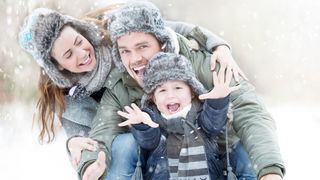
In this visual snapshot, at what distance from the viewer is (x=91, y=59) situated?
1.24 m

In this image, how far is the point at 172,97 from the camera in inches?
45.7

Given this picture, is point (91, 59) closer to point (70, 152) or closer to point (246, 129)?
point (70, 152)

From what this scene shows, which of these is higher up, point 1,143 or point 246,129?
point 246,129

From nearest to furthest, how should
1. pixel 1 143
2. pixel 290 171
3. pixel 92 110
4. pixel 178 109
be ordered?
pixel 178 109 → pixel 92 110 → pixel 290 171 → pixel 1 143

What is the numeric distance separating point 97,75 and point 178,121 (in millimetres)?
190

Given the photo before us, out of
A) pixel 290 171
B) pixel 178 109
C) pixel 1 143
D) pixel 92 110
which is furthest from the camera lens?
pixel 1 143

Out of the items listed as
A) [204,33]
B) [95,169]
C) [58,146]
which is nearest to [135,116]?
[95,169]

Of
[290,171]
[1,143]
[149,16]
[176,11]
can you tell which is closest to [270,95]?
[290,171]

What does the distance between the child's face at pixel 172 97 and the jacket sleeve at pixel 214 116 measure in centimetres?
4

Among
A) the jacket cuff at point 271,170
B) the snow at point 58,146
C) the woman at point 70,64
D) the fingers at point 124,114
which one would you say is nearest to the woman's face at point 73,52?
the woman at point 70,64

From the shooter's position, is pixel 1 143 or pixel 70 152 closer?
pixel 70 152

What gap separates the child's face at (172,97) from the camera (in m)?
1.16

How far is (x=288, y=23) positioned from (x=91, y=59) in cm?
48

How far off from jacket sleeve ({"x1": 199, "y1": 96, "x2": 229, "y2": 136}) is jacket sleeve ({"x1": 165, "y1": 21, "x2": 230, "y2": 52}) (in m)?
0.16
